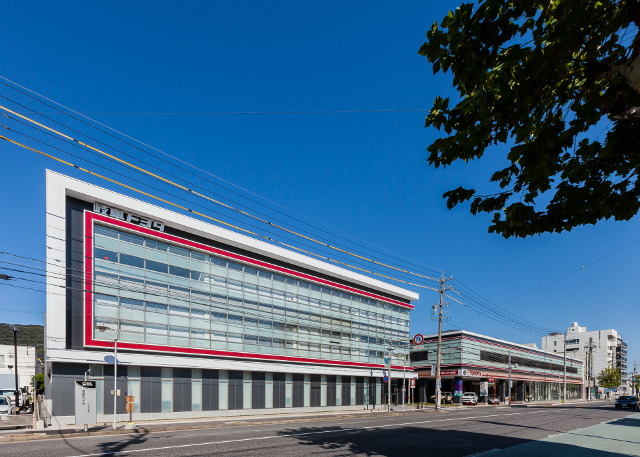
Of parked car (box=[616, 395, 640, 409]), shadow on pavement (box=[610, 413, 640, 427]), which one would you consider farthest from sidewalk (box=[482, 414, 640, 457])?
parked car (box=[616, 395, 640, 409])

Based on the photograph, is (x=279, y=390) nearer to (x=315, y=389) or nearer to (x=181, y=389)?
(x=315, y=389)

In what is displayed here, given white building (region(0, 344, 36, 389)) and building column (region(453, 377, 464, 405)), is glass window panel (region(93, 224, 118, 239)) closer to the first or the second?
building column (region(453, 377, 464, 405))

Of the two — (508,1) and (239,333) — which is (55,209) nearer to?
(239,333)

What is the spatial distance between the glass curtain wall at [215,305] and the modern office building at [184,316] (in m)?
0.08

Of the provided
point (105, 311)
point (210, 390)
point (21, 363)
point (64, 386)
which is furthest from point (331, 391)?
point (21, 363)

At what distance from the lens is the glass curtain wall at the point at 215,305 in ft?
88.1

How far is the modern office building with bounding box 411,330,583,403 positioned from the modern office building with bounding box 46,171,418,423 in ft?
70.2

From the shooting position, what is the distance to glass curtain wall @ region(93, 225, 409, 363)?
26844mm

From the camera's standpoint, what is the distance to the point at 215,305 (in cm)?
3203

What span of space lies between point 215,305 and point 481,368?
44.9 meters

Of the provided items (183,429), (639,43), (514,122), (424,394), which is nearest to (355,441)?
(183,429)

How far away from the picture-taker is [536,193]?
23.0 ft

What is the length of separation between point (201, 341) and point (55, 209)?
12.9m

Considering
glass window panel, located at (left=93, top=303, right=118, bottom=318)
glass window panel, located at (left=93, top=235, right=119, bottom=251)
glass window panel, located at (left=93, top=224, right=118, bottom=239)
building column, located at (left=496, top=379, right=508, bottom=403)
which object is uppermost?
glass window panel, located at (left=93, top=224, right=118, bottom=239)
